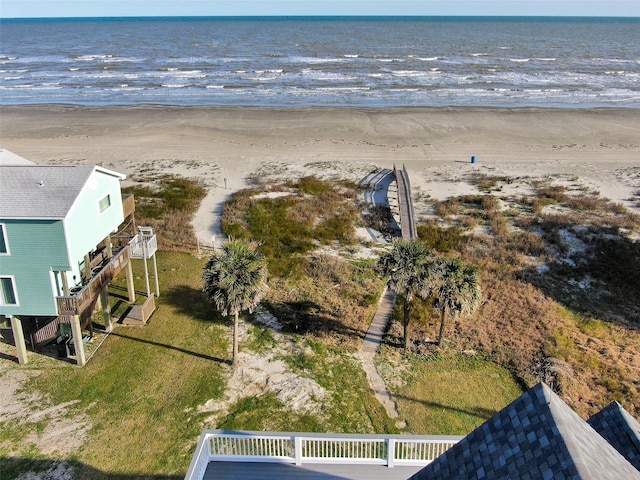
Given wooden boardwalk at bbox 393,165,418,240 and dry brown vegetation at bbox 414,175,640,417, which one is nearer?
dry brown vegetation at bbox 414,175,640,417

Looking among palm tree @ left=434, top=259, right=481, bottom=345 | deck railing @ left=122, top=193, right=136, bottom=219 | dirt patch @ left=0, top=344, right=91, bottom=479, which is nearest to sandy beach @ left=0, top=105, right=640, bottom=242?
deck railing @ left=122, top=193, right=136, bottom=219

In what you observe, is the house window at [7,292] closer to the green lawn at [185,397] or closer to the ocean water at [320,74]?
the green lawn at [185,397]

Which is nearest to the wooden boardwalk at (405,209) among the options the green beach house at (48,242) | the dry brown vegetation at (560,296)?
the dry brown vegetation at (560,296)

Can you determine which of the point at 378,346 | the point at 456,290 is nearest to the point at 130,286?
the point at 378,346

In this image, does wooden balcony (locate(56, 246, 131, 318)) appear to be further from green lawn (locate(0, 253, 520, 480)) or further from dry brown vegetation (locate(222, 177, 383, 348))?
dry brown vegetation (locate(222, 177, 383, 348))

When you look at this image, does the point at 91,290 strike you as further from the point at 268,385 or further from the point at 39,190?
the point at 268,385

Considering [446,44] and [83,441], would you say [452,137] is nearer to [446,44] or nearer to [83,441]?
[83,441]
